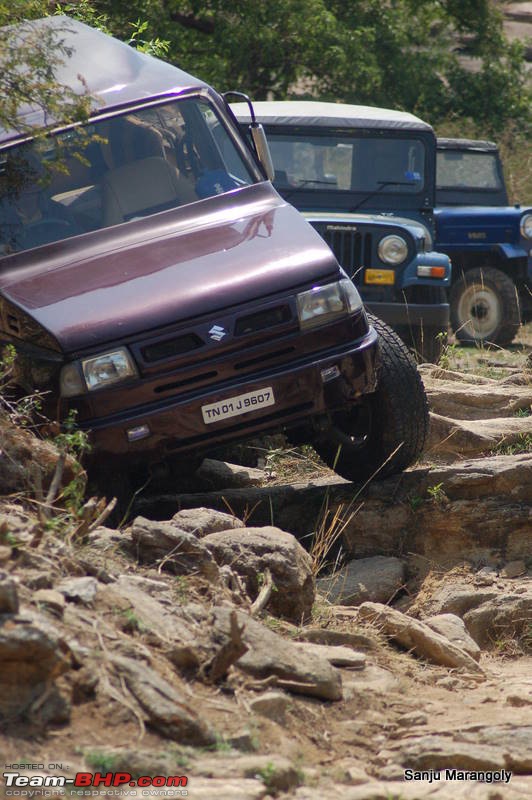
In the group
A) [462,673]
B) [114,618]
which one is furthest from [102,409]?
[462,673]

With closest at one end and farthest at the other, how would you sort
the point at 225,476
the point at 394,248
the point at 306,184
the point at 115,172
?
the point at 115,172
the point at 225,476
the point at 394,248
the point at 306,184

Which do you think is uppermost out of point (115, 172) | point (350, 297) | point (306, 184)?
point (115, 172)

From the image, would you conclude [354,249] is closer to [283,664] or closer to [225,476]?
[225,476]

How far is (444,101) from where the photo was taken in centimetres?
1792

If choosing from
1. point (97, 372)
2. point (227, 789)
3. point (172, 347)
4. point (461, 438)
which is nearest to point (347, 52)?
point (461, 438)

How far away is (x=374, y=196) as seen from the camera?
1014cm

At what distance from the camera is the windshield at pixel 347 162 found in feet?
32.6

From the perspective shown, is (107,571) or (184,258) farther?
(184,258)

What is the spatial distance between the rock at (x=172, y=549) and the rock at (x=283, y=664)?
456 millimetres

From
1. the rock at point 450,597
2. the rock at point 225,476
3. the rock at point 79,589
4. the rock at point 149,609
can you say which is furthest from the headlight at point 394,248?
the rock at point 79,589

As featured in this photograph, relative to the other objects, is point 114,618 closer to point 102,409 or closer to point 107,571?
point 107,571

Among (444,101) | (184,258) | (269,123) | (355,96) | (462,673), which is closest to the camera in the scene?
(462,673)

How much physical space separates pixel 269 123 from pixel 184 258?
5002 mm

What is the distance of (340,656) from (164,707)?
1.01 m
